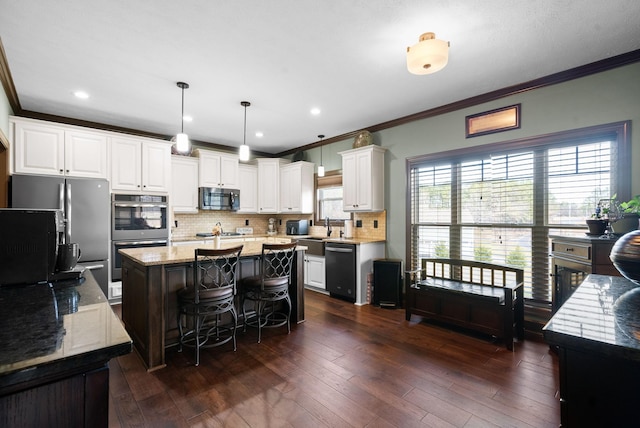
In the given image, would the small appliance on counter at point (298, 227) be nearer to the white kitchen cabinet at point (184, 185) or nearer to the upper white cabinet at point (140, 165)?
the white kitchen cabinet at point (184, 185)

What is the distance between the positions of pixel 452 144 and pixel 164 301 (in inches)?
147

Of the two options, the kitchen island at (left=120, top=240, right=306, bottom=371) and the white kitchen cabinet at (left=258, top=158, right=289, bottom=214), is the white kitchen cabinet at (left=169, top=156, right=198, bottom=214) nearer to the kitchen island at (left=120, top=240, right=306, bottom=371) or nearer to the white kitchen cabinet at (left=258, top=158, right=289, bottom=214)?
the white kitchen cabinet at (left=258, top=158, right=289, bottom=214)

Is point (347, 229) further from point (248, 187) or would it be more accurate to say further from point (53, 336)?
point (53, 336)

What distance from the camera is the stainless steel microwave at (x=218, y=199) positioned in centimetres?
537

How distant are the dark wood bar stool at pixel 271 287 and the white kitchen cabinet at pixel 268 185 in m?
2.77

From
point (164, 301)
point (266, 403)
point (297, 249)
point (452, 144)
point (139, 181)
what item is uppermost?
point (452, 144)

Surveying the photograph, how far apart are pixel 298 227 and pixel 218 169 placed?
1839 millimetres

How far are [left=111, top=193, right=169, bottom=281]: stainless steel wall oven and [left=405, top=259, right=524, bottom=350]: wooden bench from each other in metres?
3.71

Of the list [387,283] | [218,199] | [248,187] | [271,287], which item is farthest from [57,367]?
[248,187]

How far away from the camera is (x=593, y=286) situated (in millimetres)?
1389

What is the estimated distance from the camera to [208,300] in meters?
2.61

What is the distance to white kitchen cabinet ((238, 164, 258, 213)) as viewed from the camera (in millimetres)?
5977

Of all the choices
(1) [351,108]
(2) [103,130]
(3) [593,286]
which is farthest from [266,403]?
(2) [103,130]

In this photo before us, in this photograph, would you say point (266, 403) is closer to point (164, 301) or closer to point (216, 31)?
point (164, 301)
